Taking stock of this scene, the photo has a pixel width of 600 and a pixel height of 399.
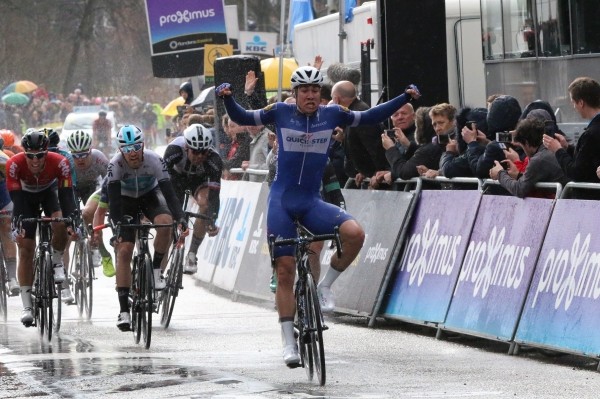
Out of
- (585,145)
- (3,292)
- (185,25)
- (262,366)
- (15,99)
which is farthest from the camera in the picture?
(15,99)

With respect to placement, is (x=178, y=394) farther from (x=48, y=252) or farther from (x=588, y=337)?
(x=48, y=252)

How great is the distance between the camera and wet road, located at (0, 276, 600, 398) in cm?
976

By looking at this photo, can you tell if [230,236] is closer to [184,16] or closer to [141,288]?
[141,288]

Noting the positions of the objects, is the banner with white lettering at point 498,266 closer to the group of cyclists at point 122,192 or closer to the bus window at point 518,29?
the group of cyclists at point 122,192

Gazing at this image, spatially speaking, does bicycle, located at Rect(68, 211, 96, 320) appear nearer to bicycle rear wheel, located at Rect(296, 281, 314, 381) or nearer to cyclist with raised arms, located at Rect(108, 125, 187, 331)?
cyclist with raised arms, located at Rect(108, 125, 187, 331)

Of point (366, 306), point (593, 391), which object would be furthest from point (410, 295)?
point (593, 391)

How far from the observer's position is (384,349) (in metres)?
12.2

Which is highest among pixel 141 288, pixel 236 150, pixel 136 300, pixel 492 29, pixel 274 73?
pixel 492 29

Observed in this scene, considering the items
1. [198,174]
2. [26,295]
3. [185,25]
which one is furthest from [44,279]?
[185,25]

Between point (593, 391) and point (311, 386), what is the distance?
6.03ft

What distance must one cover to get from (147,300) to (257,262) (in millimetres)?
4029

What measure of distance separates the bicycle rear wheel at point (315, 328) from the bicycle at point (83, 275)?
6033mm

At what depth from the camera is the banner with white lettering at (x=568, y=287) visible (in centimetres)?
1064

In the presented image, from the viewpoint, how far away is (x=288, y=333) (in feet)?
34.6
